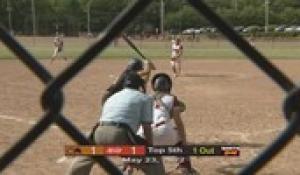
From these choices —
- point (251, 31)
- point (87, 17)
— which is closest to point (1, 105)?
point (251, 31)

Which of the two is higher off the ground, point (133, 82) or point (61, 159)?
point (133, 82)

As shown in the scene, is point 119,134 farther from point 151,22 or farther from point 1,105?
point 151,22

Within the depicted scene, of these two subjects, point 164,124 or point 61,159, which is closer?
point 164,124

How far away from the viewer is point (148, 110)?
7340 millimetres

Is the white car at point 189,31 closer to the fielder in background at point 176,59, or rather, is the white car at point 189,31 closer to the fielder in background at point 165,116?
the fielder in background at point 176,59

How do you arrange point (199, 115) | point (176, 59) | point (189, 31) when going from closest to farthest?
point (199, 115), point (176, 59), point (189, 31)

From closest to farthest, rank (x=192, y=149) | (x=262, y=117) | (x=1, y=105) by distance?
(x=192, y=149), (x=262, y=117), (x=1, y=105)

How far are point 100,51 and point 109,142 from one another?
16.8 feet

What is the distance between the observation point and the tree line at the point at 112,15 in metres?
79.6

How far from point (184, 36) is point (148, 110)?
69006 millimetres

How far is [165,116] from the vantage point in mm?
8727

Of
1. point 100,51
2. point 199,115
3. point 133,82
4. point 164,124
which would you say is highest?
point 100,51

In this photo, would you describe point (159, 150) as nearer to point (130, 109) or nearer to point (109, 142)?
point (109, 142)

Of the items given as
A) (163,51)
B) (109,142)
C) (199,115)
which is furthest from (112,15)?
(109,142)
